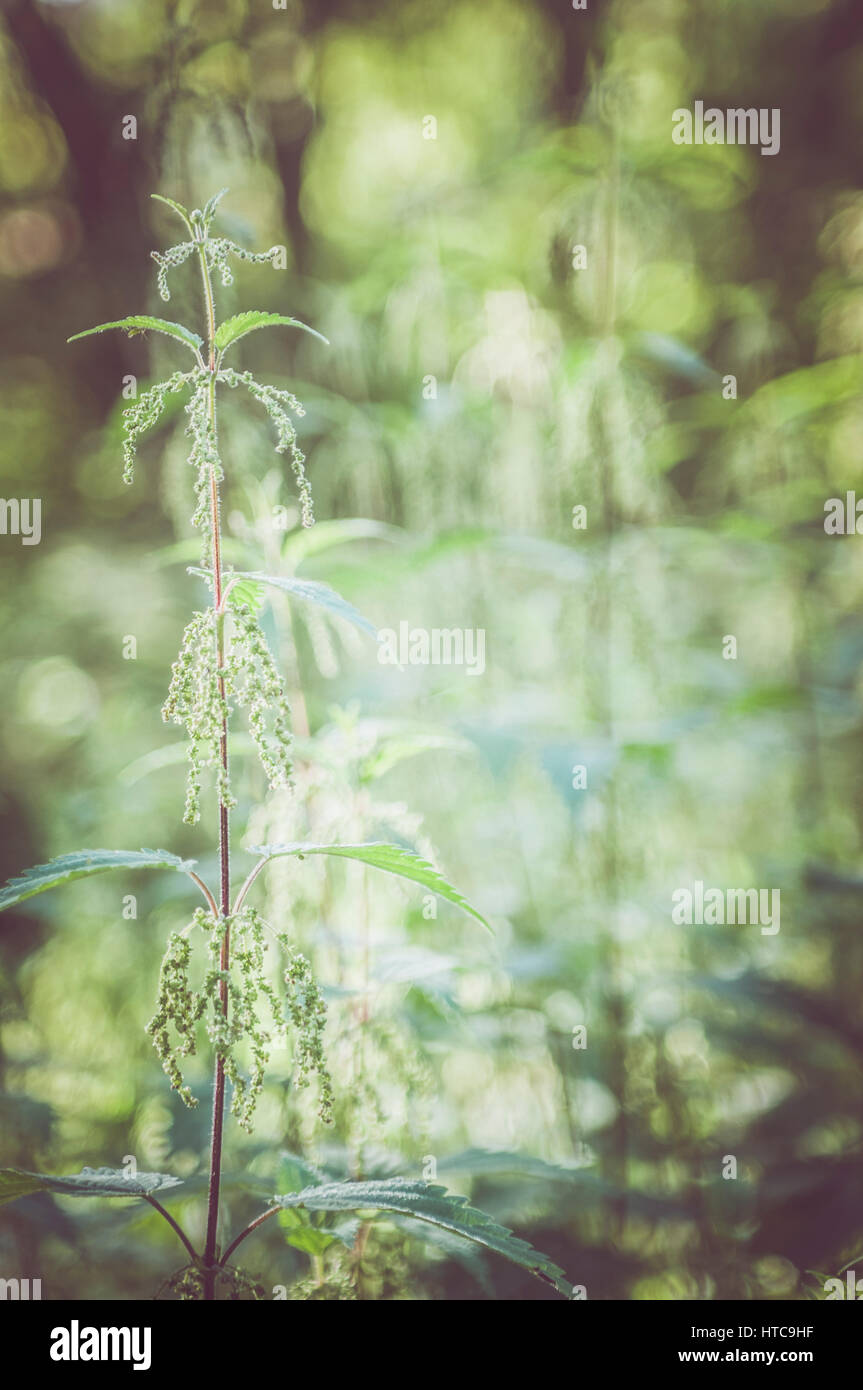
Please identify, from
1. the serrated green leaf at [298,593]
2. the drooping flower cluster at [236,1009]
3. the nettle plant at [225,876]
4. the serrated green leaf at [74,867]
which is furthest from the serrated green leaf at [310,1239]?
the serrated green leaf at [298,593]

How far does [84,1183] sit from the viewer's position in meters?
0.63

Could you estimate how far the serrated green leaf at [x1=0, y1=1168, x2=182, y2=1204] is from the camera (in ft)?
1.95

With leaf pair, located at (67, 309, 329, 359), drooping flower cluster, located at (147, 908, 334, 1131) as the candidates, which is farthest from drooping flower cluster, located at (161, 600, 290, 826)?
leaf pair, located at (67, 309, 329, 359)

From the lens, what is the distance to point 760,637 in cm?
210

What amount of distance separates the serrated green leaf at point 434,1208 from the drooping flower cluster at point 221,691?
32 cm

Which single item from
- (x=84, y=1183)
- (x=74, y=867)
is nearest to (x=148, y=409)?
(x=74, y=867)

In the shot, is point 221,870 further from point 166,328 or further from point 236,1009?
point 166,328

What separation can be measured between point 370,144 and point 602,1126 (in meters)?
2.23

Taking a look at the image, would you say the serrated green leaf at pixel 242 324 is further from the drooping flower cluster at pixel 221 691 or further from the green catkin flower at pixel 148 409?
the drooping flower cluster at pixel 221 691

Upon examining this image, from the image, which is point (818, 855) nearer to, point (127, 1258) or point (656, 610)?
point (656, 610)

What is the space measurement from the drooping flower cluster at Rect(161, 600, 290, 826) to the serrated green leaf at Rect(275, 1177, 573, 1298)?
0.32 metres

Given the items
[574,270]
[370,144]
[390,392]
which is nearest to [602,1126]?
[574,270]

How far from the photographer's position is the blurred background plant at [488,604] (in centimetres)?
116

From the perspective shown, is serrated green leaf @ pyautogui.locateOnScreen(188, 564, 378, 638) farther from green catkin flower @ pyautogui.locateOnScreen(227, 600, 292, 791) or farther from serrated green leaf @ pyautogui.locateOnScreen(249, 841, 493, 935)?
serrated green leaf @ pyautogui.locateOnScreen(249, 841, 493, 935)
